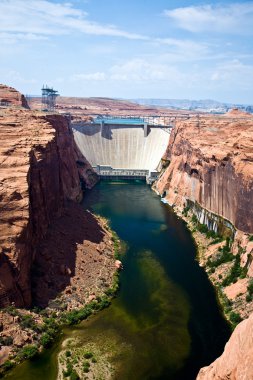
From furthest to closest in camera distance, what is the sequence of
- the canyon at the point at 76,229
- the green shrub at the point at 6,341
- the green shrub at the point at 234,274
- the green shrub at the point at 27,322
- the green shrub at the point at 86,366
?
the green shrub at the point at 234,274, the canyon at the point at 76,229, the green shrub at the point at 27,322, the green shrub at the point at 6,341, the green shrub at the point at 86,366

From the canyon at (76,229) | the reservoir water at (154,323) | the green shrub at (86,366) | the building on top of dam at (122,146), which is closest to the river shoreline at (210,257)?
the canyon at (76,229)

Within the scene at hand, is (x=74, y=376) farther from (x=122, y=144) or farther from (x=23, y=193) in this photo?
(x=122, y=144)

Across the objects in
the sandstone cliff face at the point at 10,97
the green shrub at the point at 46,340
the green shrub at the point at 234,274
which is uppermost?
the sandstone cliff face at the point at 10,97

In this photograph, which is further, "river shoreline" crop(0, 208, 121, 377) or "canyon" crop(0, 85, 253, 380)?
"canyon" crop(0, 85, 253, 380)

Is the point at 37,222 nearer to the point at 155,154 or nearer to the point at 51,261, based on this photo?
the point at 51,261

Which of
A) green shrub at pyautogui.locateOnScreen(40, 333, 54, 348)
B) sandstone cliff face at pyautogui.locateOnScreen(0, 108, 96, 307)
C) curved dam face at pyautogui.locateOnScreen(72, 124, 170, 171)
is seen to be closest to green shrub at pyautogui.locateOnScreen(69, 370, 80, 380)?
green shrub at pyautogui.locateOnScreen(40, 333, 54, 348)

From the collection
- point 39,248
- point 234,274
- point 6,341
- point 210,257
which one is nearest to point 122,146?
point 210,257

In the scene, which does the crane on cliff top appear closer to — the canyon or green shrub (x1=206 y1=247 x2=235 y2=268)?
the canyon

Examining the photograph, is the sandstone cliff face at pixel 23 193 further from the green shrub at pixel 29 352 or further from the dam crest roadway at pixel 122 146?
the dam crest roadway at pixel 122 146
